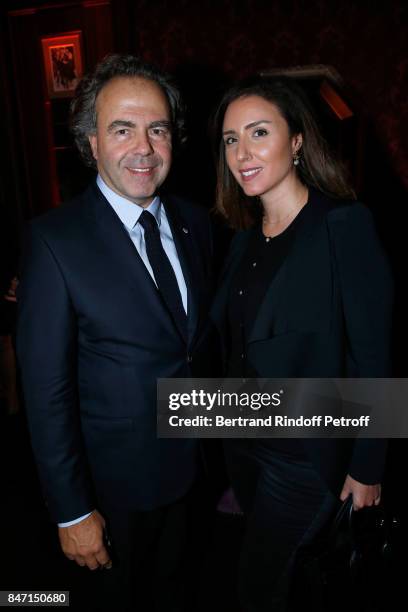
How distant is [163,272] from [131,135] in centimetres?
47

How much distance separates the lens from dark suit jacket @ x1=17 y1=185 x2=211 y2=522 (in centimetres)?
132

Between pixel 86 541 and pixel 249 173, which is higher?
pixel 249 173

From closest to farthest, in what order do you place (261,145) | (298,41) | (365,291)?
(365,291) → (261,145) → (298,41)

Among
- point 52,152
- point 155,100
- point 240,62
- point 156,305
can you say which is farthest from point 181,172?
point 156,305

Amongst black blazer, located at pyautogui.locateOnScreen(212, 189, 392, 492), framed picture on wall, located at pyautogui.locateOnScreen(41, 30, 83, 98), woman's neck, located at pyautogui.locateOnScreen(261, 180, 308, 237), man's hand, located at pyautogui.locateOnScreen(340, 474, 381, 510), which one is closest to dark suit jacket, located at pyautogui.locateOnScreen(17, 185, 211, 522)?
black blazer, located at pyautogui.locateOnScreen(212, 189, 392, 492)

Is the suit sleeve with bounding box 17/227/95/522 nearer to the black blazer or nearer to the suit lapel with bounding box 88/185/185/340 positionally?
the suit lapel with bounding box 88/185/185/340

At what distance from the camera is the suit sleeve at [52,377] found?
131 centimetres

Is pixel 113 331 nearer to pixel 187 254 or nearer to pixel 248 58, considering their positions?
pixel 187 254

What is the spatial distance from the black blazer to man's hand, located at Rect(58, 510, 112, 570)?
2.31ft

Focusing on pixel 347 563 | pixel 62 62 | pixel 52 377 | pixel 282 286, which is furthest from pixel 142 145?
pixel 62 62

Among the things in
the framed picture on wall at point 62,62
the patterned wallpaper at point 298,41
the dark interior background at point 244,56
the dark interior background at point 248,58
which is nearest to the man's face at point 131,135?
the dark interior background at point 244,56

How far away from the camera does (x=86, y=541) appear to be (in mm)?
1420

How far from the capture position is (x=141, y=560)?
5.42ft

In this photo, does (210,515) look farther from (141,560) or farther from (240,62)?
(240,62)
